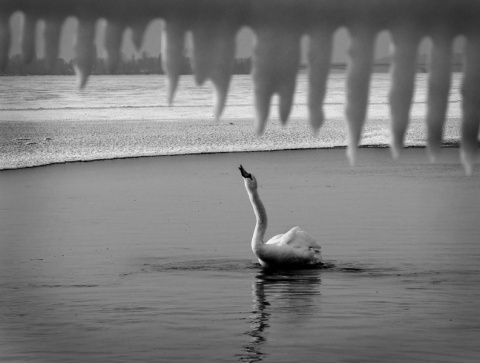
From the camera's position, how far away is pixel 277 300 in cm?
1545

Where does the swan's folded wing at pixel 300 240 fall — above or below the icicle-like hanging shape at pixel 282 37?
below

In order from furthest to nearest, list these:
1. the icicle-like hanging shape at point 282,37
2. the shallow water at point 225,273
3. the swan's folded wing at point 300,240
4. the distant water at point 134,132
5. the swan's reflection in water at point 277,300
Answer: the distant water at point 134,132 < the swan's folded wing at point 300,240 < the swan's reflection in water at point 277,300 < the shallow water at point 225,273 < the icicle-like hanging shape at point 282,37

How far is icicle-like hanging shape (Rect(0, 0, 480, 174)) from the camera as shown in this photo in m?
1.70

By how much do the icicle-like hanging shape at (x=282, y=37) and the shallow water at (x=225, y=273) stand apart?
1011 centimetres

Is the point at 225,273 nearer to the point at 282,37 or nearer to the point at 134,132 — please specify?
the point at 282,37

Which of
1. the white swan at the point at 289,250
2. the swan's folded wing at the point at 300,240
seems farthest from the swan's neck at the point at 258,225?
the swan's folded wing at the point at 300,240

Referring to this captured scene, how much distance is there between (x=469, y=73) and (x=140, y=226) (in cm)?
2072

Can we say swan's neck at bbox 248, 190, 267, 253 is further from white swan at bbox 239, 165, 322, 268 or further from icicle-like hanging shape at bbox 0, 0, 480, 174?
icicle-like hanging shape at bbox 0, 0, 480, 174

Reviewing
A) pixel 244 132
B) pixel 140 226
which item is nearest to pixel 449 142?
pixel 244 132

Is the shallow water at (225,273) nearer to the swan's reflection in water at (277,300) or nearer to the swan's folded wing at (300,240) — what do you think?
the swan's reflection in water at (277,300)

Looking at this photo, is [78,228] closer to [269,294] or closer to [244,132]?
[269,294]

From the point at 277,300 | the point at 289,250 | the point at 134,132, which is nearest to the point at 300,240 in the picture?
the point at 289,250

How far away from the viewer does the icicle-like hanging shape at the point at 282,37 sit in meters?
1.70

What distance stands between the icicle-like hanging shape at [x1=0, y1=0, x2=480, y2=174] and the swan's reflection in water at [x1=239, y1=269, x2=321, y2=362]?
34.0ft
